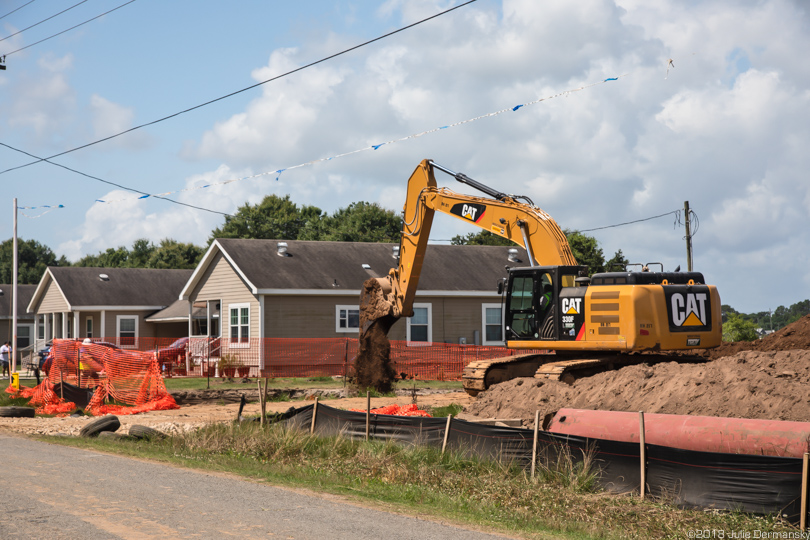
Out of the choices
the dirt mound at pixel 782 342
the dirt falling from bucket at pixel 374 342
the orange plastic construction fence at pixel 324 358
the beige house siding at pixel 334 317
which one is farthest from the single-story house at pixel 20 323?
the dirt mound at pixel 782 342

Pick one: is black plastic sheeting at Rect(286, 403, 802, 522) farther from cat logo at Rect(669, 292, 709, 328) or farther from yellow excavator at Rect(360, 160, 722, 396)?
cat logo at Rect(669, 292, 709, 328)

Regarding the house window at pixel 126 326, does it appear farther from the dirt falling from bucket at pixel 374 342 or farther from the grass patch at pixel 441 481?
the grass patch at pixel 441 481

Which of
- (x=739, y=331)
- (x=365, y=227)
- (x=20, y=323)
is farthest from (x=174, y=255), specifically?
(x=739, y=331)

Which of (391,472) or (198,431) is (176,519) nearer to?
(391,472)

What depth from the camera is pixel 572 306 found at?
16.9m

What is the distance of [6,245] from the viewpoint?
95.4 m

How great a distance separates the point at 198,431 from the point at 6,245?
9089cm

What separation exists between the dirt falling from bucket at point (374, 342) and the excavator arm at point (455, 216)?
0.17ft

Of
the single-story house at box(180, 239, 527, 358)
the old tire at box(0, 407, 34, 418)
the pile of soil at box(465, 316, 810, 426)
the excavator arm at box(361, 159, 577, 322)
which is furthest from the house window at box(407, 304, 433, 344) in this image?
the pile of soil at box(465, 316, 810, 426)

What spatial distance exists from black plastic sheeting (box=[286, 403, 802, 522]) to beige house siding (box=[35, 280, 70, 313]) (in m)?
35.2

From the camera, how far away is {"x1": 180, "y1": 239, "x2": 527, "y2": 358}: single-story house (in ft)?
108

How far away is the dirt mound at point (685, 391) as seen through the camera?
12453mm

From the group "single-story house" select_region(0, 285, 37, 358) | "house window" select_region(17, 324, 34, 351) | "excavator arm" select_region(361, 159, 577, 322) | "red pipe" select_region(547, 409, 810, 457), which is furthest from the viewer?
"house window" select_region(17, 324, 34, 351)

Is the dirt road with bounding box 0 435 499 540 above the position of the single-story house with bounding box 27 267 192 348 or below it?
below
